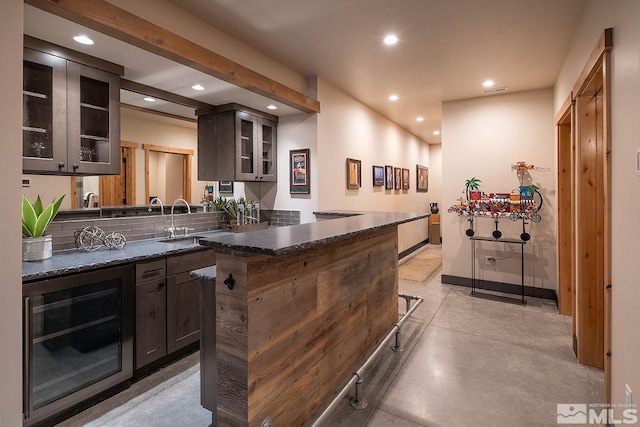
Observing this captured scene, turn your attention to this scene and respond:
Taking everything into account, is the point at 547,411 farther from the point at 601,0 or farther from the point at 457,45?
the point at 457,45

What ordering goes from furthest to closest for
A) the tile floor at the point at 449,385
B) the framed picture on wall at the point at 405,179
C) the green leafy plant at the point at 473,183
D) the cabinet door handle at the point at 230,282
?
the framed picture on wall at the point at 405,179, the green leafy plant at the point at 473,183, the tile floor at the point at 449,385, the cabinet door handle at the point at 230,282

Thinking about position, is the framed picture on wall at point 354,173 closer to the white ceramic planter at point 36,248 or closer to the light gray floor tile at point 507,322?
the light gray floor tile at point 507,322

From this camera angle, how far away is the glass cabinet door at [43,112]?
2148 mm

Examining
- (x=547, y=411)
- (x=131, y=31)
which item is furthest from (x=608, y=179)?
(x=131, y=31)

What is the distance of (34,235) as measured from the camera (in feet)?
7.26

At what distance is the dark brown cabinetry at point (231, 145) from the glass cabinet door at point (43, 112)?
1.64 meters

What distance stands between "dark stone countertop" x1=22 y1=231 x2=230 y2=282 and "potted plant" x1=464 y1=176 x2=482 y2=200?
3.82m

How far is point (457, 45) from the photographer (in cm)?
334

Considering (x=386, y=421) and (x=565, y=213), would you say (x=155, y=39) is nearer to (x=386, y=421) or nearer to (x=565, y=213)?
(x=386, y=421)

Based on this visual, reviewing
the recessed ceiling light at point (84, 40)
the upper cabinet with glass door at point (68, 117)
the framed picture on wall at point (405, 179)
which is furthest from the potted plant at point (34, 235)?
the framed picture on wall at point (405, 179)

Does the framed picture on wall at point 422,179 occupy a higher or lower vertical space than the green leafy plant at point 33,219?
higher

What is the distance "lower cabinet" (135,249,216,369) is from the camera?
2475mm

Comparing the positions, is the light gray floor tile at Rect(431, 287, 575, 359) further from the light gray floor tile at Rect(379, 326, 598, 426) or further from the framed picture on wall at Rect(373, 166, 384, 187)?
the framed picture on wall at Rect(373, 166, 384, 187)

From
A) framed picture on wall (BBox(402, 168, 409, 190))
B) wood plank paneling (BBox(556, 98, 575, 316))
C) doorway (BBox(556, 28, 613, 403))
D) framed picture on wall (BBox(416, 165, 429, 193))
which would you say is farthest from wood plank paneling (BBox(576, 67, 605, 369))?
framed picture on wall (BBox(416, 165, 429, 193))
